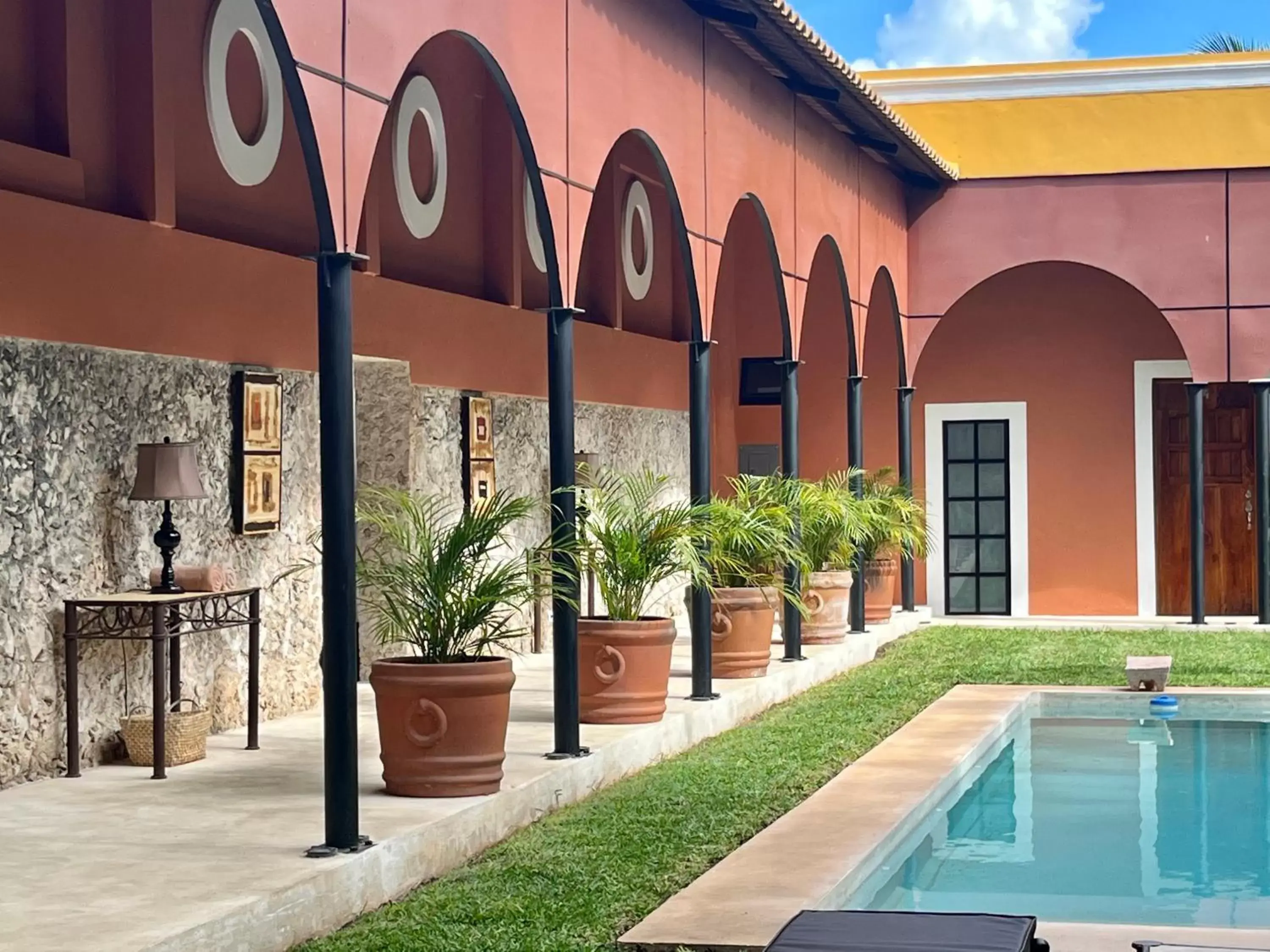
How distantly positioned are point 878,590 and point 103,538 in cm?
832

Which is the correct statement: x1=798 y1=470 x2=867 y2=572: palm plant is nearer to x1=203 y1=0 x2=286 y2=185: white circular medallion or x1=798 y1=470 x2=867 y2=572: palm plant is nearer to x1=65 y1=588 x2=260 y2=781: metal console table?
x1=203 y1=0 x2=286 y2=185: white circular medallion

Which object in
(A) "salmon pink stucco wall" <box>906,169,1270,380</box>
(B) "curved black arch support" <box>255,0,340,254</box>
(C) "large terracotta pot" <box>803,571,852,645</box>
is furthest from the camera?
(A) "salmon pink stucco wall" <box>906,169,1270,380</box>

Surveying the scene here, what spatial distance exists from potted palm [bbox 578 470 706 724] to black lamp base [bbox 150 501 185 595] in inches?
75.4

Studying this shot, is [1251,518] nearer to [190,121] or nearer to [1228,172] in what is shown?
[1228,172]

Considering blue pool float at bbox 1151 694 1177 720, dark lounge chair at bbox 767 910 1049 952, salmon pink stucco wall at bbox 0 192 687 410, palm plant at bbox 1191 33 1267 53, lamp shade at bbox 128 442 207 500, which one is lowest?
blue pool float at bbox 1151 694 1177 720

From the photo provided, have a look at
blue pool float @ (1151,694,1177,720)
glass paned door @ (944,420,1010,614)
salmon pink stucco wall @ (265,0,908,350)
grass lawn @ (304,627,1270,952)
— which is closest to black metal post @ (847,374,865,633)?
grass lawn @ (304,627,1270,952)

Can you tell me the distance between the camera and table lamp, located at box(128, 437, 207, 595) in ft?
24.6

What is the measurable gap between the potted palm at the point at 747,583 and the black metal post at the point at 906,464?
4.55 m

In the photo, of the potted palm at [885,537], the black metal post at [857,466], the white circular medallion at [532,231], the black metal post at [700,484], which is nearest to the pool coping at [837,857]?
the black metal post at [700,484]

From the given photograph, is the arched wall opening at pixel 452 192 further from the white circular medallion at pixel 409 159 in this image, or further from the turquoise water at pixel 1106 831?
the turquoise water at pixel 1106 831

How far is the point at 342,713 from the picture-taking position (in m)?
5.72

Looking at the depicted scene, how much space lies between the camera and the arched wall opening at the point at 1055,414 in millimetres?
16625

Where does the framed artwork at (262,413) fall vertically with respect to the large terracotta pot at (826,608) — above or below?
above

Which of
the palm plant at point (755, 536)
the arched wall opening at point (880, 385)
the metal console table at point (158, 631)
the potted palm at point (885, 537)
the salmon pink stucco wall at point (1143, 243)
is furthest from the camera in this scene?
the arched wall opening at point (880, 385)
